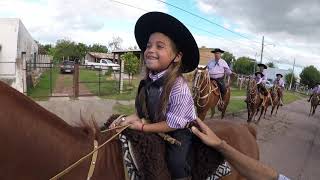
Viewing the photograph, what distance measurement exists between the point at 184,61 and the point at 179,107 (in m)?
0.44

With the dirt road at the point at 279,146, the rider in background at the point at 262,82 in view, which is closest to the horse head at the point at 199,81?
the dirt road at the point at 279,146

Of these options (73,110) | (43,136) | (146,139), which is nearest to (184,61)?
(146,139)

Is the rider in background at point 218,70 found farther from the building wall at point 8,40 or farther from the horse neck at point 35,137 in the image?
the building wall at point 8,40

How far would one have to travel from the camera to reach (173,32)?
10.4 ft

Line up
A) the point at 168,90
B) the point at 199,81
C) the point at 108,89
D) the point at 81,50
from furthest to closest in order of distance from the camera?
the point at 81,50, the point at 108,89, the point at 199,81, the point at 168,90

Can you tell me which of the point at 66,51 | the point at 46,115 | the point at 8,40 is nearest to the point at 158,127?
the point at 46,115

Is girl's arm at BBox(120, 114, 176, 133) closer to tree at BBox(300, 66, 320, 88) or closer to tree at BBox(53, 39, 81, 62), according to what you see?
tree at BBox(53, 39, 81, 62)

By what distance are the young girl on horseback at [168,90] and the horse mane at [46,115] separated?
0.30 metres

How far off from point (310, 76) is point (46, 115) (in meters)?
134

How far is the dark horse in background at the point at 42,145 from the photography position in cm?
229

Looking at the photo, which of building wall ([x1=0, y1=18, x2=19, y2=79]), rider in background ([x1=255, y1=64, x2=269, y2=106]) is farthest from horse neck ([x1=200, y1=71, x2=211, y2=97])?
building wall ([x1=0, y1=18, x2=19, y2=79])

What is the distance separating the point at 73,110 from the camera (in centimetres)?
1415

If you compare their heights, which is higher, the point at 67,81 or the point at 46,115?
the point at 46,115

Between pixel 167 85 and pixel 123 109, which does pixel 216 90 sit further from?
pixel 167 85
